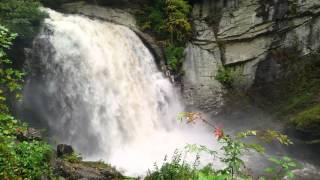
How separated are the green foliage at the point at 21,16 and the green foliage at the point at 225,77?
7.13 m

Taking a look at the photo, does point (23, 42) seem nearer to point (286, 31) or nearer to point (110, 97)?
point (110, 97)

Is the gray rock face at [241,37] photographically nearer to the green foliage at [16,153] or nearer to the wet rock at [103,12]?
the wet rock at [103,12]

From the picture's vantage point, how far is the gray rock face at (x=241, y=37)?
16.0 m

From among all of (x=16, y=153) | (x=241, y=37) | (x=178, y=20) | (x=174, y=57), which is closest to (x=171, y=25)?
→ (x=178, y=20)

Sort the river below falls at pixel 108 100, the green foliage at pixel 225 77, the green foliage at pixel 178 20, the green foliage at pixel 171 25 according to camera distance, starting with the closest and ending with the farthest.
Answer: the river below falls at pixel 108 100
the green foliage at pixel 225 77
the green foliage at pixel 171 25
the green foliage at pixel 178 20

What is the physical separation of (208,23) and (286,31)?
3.27m

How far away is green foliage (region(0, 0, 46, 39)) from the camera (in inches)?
539

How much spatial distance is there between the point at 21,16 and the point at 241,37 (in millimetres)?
8347

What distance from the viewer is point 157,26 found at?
60.4ft

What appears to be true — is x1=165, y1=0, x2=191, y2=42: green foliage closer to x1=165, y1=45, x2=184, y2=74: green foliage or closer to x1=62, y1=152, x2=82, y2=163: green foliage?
x1=165, y1=45, x2=184, y2=74: green foliage

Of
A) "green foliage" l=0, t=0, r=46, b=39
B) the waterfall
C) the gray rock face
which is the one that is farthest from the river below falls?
the gray rock face

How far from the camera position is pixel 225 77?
1705 centimetres

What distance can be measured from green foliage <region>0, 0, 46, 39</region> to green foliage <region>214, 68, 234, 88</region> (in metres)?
7.13

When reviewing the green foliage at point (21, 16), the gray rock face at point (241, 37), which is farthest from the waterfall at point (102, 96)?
the gray rock face at point (241, 37)
